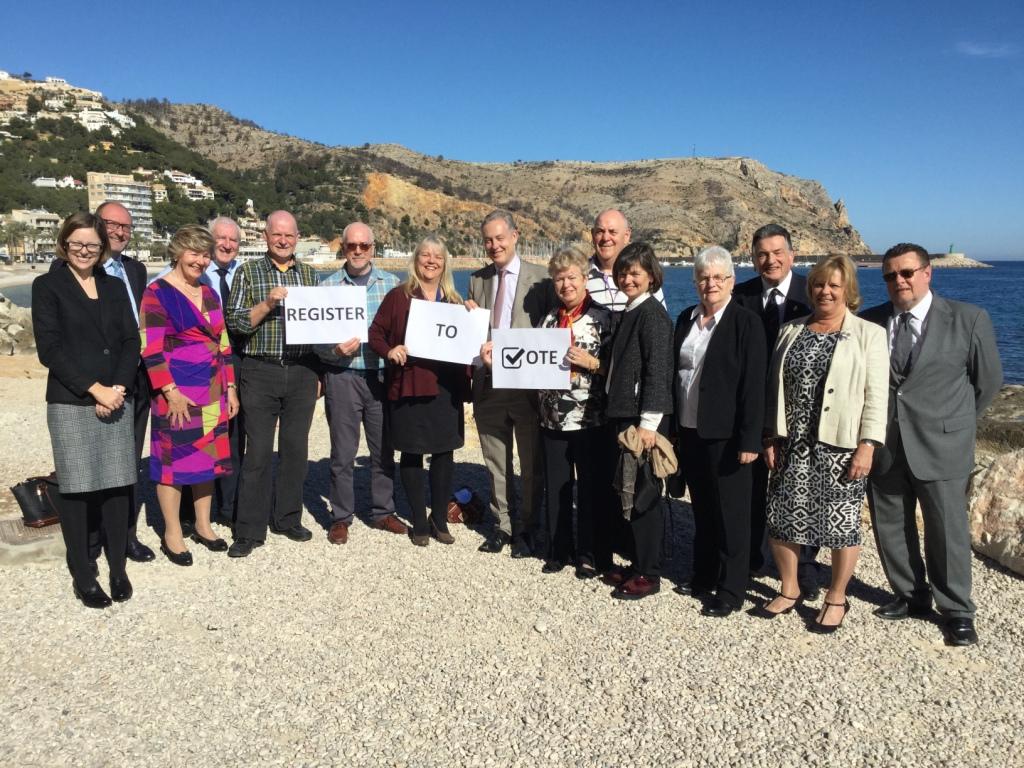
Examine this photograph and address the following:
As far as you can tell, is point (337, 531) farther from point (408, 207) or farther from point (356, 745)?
point (408, 207)

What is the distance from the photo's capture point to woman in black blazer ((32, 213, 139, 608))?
4207mm

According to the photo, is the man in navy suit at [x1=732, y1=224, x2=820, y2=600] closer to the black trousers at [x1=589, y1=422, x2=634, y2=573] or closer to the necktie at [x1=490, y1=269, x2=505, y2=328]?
the black trousers at [x1=589, y1=422, x2=634, y2=573]

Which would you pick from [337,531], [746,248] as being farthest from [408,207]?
[337,531]

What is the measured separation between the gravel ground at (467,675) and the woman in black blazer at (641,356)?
104cm

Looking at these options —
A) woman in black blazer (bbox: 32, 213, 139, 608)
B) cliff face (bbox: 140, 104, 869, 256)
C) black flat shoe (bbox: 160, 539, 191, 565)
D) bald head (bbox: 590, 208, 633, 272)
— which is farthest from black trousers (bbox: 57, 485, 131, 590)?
cliff face (bbox: 140, 104, 869, 256)

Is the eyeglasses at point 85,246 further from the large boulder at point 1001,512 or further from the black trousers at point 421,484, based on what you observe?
the large boulder at point 1001,512

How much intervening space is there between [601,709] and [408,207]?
122m

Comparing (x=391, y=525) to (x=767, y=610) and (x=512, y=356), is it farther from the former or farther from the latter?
(x=767, y=610)

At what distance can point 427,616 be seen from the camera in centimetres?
448

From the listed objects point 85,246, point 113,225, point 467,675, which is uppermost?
point 113,225

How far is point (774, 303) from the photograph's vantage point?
4840 millimetres

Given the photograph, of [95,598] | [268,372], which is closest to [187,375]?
[268,372]

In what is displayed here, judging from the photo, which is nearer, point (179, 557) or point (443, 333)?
point (443, 333)

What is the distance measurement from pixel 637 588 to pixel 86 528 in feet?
12.4
